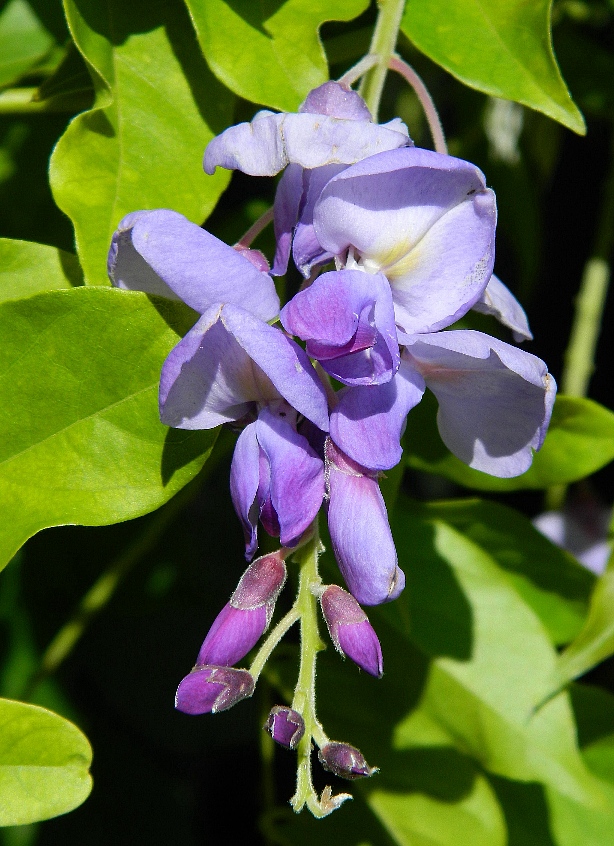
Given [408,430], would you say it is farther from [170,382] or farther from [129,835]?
[129,835]

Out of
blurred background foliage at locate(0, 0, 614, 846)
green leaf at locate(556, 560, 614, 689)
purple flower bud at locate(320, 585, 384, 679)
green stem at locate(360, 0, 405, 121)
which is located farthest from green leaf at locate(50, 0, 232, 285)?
green leaf at locate(556, 560, 614, 689)

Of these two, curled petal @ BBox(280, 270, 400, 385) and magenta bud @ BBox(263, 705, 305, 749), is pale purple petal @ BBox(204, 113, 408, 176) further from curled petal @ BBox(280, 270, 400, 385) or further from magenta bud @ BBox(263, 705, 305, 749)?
magenta bud @ BBox(263, 705, 305, 749)

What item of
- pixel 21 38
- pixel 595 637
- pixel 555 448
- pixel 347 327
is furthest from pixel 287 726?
pixel 21 38

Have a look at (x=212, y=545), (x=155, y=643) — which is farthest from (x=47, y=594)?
(x=212, y=545)

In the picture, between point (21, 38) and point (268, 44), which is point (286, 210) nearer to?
point (268, 44)

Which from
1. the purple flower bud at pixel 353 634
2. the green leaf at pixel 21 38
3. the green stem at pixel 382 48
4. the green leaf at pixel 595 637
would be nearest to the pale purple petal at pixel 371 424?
the purple flower bud at pixel 353 634
